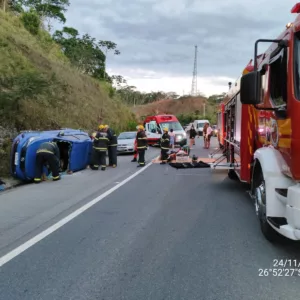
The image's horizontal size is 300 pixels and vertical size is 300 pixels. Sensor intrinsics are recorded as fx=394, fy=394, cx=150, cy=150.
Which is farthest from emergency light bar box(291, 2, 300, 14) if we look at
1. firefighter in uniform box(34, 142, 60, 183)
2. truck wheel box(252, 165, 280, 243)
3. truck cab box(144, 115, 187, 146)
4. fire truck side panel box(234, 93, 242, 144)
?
truck cab box(144, 115, 187, 146)

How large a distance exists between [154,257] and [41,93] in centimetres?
1325

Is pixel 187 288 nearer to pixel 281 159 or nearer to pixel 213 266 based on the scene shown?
pixel 213 266

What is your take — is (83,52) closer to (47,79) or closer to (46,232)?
(47,79)

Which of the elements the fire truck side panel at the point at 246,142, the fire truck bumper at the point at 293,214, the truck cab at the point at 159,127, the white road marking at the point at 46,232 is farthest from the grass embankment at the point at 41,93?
the fire truck bumper at the point at 293,214

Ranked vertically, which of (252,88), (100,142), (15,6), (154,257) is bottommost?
(154,257)

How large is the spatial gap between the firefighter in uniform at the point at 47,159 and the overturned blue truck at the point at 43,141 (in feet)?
0.57

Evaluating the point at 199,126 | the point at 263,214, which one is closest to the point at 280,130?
the point at 263,214

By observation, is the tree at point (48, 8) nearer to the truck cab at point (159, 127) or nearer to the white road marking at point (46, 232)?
the truck cab at point (159, 127)

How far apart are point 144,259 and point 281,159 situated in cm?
199

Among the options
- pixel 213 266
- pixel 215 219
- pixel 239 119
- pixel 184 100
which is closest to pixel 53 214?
pixel 215 219

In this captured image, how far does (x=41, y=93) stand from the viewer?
16.5 m

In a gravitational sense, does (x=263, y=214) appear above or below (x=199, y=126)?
below

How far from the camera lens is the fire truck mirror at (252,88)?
455cm

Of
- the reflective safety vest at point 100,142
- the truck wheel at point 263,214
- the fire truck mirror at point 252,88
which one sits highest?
the fire truck mirror at point 252,88
